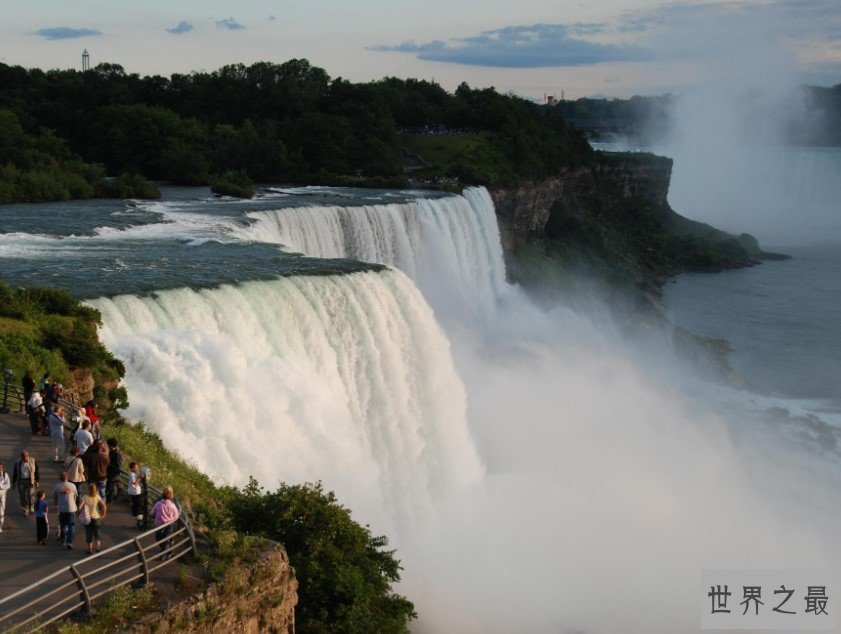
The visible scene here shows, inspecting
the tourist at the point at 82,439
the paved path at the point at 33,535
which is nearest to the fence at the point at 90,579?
the paved path at the point at 33,535

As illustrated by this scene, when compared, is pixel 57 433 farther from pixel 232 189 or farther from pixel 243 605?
pixel 232 189

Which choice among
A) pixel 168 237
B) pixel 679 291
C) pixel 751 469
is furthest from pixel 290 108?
pixel 751 469

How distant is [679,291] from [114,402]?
1901 inches

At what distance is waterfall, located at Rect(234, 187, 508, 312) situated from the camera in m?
33.9

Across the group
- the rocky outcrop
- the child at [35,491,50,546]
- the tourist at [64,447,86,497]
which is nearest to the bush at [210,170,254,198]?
the tourist at [64,447,86,497]

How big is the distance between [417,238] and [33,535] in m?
28.6

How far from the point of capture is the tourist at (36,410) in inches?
553

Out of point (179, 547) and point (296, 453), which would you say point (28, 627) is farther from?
point (296, 453)

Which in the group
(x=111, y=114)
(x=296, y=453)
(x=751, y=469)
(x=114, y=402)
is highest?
(x=111, y=114)

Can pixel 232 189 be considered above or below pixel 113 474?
above

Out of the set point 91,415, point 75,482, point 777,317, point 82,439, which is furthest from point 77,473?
point 777,317

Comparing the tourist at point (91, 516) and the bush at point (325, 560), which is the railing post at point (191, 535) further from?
the bush at point (325, 560)

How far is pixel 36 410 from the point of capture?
46.2ft

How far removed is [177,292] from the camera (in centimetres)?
2003
